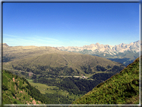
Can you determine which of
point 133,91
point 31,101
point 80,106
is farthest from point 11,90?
point 133,91

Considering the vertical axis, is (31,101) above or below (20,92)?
below

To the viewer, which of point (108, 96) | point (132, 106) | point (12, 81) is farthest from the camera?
point (12, 81)

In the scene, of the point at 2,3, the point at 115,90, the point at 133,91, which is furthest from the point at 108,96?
the point at 2,3

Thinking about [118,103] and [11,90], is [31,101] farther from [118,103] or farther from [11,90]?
[118,103]

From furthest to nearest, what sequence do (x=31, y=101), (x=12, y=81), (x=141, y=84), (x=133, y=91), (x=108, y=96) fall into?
(x=31, y=101), (x=12, y=81), (x=108, y=96), (x=133, y=91), (x=141, y=84)

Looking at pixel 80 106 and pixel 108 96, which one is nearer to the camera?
pixel 108 96

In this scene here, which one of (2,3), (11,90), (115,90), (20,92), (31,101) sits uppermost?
(2,3)

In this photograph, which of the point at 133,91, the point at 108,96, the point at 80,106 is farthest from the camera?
the point at 80,106

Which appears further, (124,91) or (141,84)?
(124,91)

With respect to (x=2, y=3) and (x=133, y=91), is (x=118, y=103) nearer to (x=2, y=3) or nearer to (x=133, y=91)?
(x=133, y=91)
